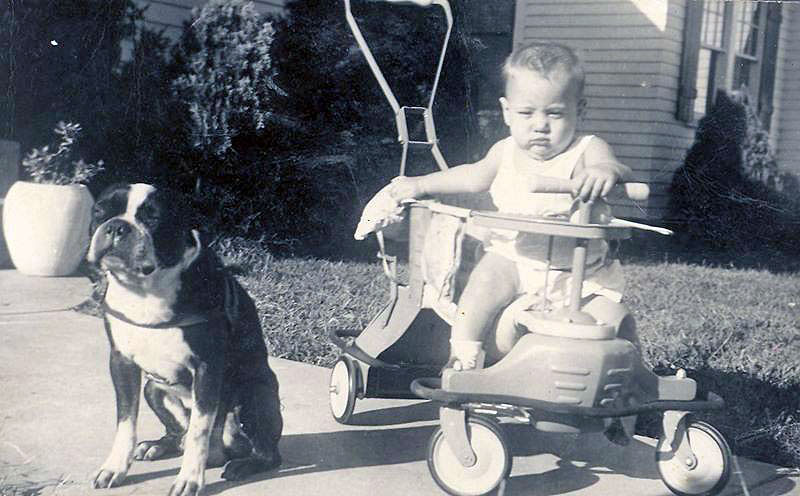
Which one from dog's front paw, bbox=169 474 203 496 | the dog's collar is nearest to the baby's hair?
the dog's collar

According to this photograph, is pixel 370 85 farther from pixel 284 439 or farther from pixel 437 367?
pixel 284 439

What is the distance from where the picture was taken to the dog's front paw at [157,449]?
2.37 meters

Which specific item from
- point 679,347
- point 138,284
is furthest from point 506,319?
point 679,347

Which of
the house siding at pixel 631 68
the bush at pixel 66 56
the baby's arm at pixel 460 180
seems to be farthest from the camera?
the house siding at pixel 631 68

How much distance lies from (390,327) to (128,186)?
1.09 metres

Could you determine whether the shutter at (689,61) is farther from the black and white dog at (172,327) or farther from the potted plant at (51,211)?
the black and white dog at (172,327)

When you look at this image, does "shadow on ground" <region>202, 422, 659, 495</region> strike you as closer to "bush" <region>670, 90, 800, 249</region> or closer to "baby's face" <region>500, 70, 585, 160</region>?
"baby's face" <region>500, 70, 585, 160</region>

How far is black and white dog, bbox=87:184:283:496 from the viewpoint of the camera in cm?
205

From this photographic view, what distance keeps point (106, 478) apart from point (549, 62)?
1.61 metres

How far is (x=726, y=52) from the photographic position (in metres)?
8.91

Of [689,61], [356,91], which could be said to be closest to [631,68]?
[689,61]

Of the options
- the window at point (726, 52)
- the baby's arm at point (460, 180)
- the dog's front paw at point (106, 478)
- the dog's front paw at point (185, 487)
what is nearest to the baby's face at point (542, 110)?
the baby's arm at point (460, 180)

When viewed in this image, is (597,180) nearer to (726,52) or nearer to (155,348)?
(155,348)

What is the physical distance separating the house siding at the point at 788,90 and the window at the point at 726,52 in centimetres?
15
